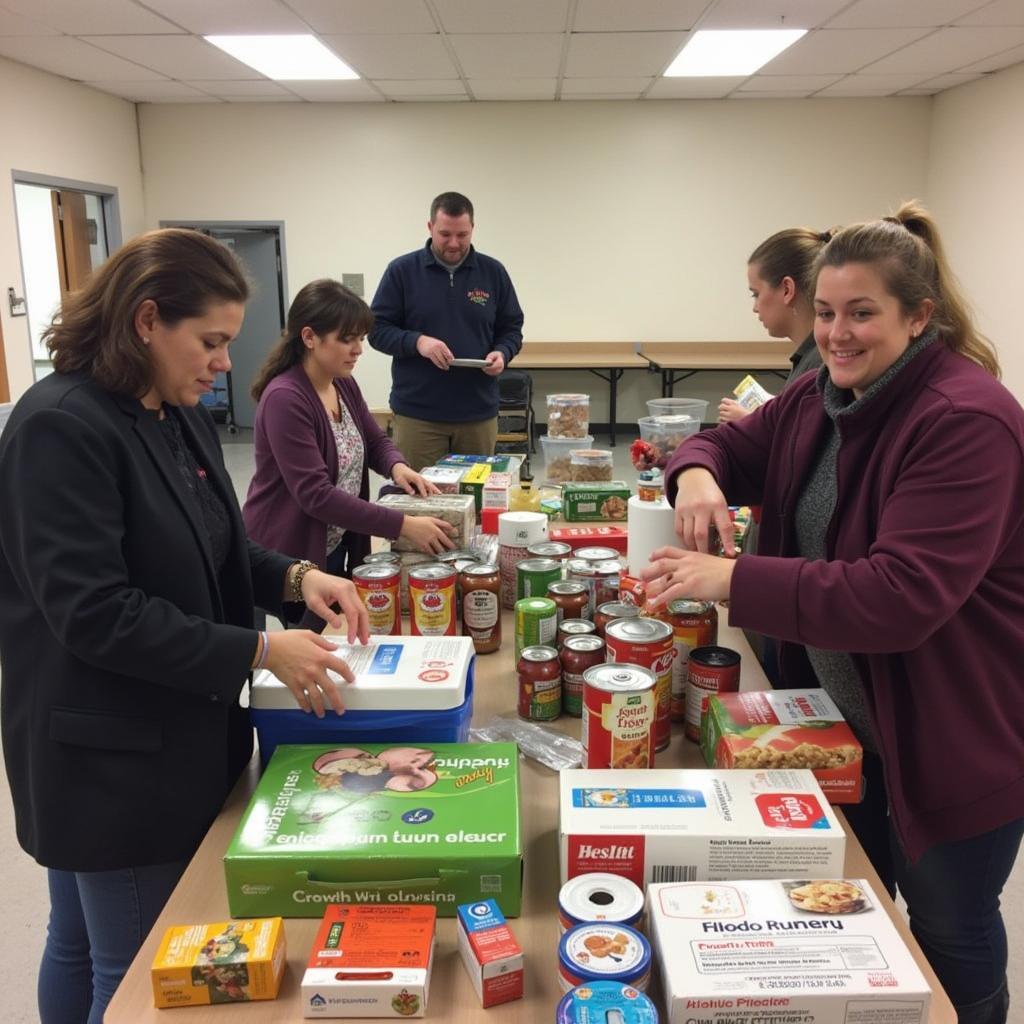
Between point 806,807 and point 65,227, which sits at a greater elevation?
point 65,227

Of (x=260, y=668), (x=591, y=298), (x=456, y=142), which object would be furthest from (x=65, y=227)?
(x=260, y=668)

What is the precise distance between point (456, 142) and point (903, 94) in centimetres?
386

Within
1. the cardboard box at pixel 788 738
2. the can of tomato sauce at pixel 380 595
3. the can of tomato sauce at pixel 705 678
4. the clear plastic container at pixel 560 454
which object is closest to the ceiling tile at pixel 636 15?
the clear plastic container at pixel 560 454

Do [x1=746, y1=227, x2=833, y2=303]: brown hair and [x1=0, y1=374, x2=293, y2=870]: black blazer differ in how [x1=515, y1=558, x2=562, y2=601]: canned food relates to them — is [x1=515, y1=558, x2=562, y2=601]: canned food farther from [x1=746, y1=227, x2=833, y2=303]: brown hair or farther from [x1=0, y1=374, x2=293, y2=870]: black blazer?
[x1=746, y1=227, x2=833, y2=303]: brown hair

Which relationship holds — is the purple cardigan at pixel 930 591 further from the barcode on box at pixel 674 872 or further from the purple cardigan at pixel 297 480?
the purple cardigan at pixel 297 480

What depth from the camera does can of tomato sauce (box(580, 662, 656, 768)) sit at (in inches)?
46.1

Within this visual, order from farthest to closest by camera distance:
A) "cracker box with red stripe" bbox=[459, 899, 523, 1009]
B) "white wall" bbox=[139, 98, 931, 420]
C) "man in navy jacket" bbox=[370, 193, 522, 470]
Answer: "white wall" bbox=[139, 98, 931, 420], "man in navy jacket" bbox=[370, 193, 522, 470], "cracker box with red stripe" bbox=[459, 899, 523, 1009]

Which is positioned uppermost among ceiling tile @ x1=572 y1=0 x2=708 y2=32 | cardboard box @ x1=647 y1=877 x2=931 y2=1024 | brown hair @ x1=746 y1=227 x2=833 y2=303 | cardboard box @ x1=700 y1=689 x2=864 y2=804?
ceiling tile @ x1=572 y1=0 x2=708 y2=32

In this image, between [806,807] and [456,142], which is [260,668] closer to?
[806,807]

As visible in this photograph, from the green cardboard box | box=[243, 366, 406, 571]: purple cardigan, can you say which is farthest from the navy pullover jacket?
the green cardboard box

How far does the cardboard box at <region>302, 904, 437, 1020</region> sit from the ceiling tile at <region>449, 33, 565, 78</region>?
5.46 meters

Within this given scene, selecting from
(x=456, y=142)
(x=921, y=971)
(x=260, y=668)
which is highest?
(x=456, y=142)

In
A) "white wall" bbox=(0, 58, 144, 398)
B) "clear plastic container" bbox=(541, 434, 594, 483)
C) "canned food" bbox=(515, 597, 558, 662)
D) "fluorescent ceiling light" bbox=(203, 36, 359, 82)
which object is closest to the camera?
"canned food" bbox=(515, 597, 558, 662)

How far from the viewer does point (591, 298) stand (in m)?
8.01
